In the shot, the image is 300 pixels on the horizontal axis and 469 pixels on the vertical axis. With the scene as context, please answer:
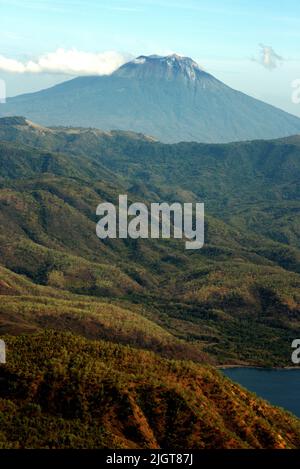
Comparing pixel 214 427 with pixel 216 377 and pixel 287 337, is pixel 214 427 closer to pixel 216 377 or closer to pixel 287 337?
pixel 216 377
